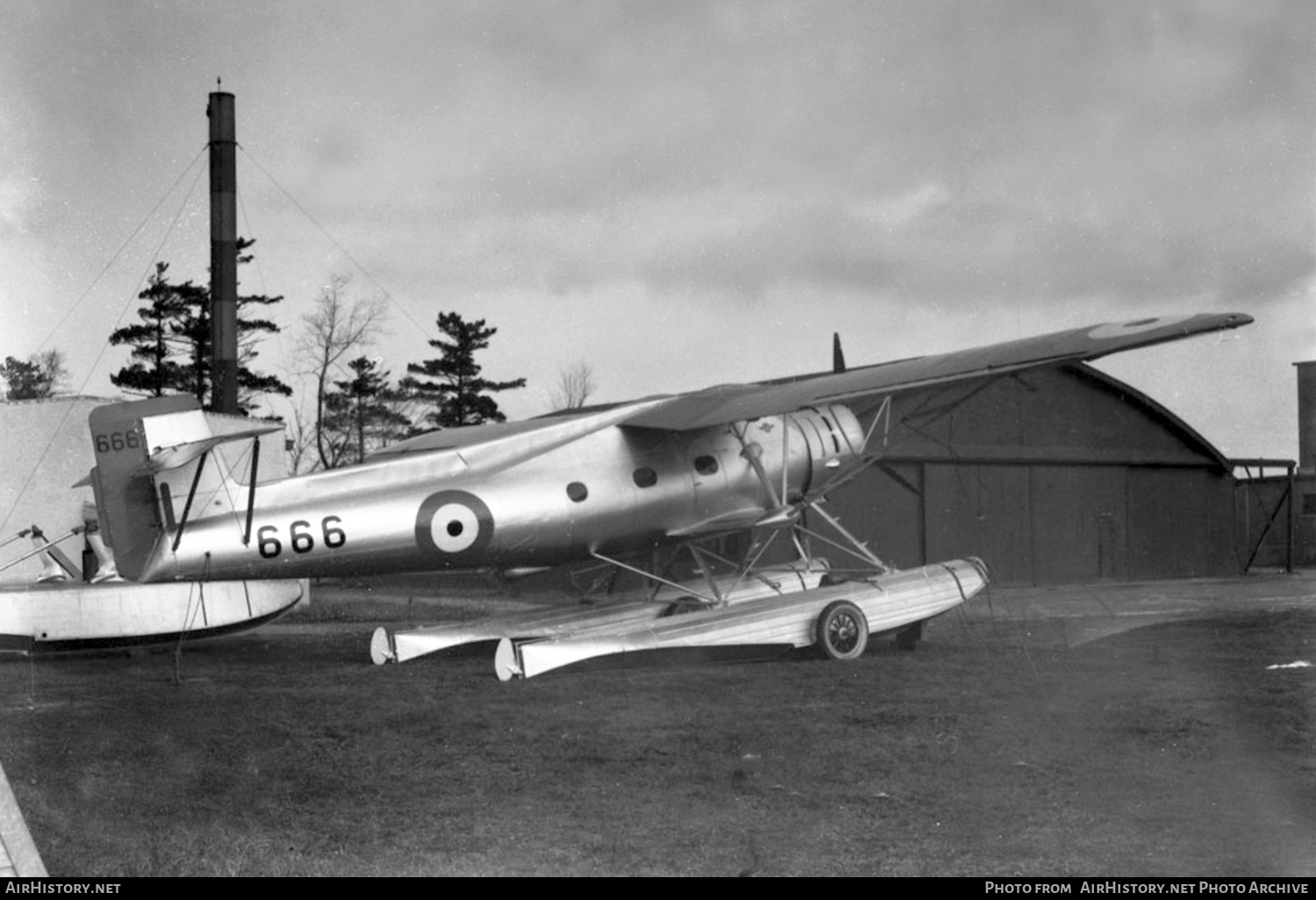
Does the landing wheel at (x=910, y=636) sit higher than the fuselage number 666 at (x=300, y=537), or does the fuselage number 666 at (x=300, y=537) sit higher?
the fuselage number 666 at (x=300, y=537)

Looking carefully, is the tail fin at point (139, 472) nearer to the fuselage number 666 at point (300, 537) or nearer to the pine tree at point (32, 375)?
the fuselage number 666 at point (300, 537)

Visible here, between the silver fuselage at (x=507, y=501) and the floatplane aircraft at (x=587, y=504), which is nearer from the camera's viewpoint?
the floatplane aircraft at (x=587, y=504)

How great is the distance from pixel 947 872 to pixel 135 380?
99.5 ft

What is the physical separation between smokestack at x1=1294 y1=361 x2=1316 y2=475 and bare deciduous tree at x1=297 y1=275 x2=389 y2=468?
22684 mm

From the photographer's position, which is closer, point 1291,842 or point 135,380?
point 1291,842

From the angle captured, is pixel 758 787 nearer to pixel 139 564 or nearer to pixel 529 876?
pixel 529 876

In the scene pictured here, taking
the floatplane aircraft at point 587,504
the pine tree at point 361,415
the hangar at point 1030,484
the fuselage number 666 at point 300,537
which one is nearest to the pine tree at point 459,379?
the pine tree at point 361,415

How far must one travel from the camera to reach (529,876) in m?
5.30

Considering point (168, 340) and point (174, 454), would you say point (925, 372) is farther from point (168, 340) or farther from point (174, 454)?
point (168, 340)

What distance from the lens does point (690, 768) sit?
7168 mm

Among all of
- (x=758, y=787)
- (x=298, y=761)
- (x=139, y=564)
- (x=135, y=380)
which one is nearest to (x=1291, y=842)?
(x=758, y=787)

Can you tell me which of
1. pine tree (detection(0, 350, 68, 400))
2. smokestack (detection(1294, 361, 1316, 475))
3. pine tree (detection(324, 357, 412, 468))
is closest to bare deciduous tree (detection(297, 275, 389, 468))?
pine tree (detection(324, 357, 412, 468))

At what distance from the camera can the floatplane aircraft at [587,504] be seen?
35.3ft

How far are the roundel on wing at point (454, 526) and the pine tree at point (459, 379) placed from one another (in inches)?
657
